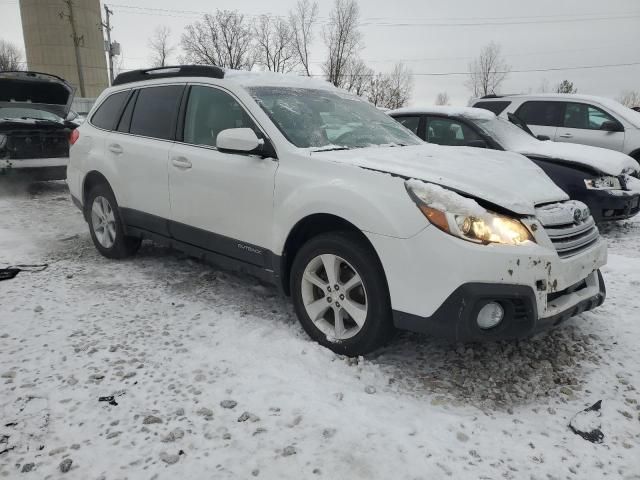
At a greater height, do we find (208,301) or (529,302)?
(529,302)

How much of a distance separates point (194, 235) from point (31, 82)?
21.4ft

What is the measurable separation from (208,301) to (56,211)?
4.67 meters

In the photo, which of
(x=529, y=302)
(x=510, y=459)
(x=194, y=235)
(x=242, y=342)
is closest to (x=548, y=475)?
(x=510, y=459)

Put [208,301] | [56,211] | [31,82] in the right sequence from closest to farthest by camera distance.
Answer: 1. [208,301]
2. [56,211]
3. [31,82]

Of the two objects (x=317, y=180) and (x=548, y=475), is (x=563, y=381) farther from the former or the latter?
(x=317, y=180)

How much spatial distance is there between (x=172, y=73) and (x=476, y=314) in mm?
3287

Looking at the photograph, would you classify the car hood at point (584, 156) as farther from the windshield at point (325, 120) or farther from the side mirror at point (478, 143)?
the windshield at point (325, 120)

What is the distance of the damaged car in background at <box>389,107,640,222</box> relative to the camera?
18.5 feet

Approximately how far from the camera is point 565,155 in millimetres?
5922

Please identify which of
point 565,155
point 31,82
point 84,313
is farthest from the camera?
point 31,82

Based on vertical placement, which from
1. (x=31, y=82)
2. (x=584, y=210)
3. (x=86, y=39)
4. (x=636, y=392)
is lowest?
(x=636, y=392)

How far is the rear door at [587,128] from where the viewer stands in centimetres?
761

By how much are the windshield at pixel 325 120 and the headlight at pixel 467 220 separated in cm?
99

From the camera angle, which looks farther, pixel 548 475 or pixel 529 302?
pixel 529 302
